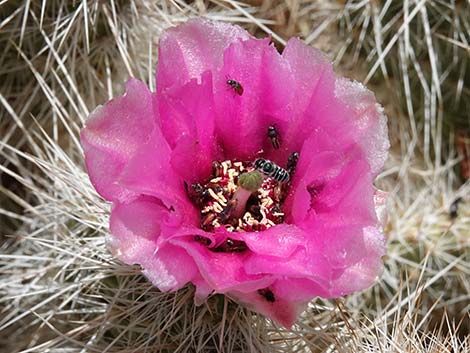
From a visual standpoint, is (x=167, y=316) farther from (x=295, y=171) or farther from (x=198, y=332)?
(x=295, y=171)

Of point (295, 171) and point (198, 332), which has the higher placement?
point (295, 171)

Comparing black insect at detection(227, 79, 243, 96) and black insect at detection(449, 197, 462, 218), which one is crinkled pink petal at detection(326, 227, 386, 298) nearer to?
black insect at detection(227, 79, 243, 96)

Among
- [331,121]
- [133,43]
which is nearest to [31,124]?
[133,43]

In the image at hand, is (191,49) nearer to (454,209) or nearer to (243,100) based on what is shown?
(243,100)

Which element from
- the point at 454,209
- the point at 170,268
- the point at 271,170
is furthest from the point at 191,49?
the point at 454,209

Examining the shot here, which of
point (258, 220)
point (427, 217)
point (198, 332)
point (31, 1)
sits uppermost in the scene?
point (31, 1)

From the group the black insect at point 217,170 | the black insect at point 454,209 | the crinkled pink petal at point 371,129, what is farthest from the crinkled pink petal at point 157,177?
the black insect at point 454,209

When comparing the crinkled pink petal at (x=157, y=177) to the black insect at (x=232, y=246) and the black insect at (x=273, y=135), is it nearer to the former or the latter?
the black insect at (x=232, y=246)
